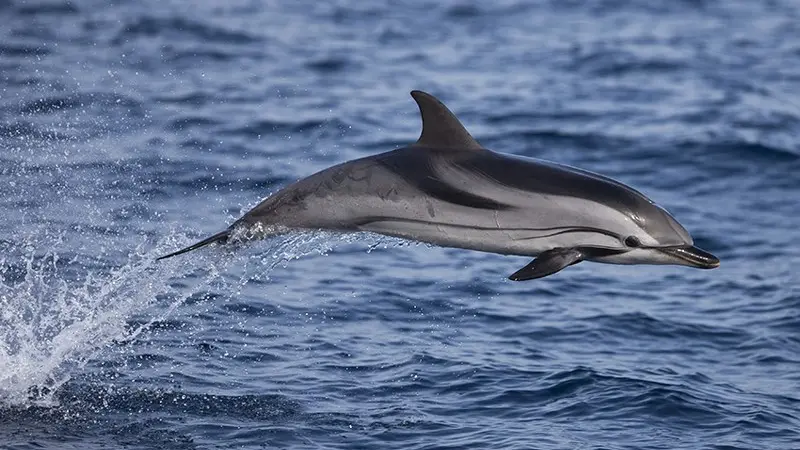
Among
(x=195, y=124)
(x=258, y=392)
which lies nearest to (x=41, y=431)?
(x=258, y=392)

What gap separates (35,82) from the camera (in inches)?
691

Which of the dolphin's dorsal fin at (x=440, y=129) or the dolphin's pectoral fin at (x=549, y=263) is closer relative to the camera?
the dolphin's pectoral fin at (x=549, y=263)

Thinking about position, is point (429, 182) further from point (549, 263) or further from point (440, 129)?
point (549, 263)

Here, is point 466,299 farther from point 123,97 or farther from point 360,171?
point 123,97

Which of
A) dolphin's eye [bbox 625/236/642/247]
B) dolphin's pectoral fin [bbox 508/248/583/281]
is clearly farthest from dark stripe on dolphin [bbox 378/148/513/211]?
dolphin's eye [bbox 625/236/642/247]

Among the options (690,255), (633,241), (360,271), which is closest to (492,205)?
(633,241)

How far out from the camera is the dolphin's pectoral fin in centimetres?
757

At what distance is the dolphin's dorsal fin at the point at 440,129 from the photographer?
8102 mm

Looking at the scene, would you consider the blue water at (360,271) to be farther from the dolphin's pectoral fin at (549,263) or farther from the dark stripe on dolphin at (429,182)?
the dolphin's pectoral fin at (549,263)

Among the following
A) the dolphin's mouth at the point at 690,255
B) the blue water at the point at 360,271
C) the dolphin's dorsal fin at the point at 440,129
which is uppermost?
the dolphin's dorsal fin at the point at 440,129

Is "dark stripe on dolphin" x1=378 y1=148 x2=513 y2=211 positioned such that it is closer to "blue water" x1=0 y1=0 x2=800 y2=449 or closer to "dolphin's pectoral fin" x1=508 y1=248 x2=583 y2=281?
"dolphin's pectoral fin" x1=508 y1=248 x2=583 y2=281

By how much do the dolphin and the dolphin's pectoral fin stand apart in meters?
0.03

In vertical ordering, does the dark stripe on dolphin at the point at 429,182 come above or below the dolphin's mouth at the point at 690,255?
above

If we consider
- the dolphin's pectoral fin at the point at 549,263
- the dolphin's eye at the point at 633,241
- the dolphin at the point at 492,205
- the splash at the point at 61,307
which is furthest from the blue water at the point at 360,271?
the dolphin's eye at the point at 633,241
